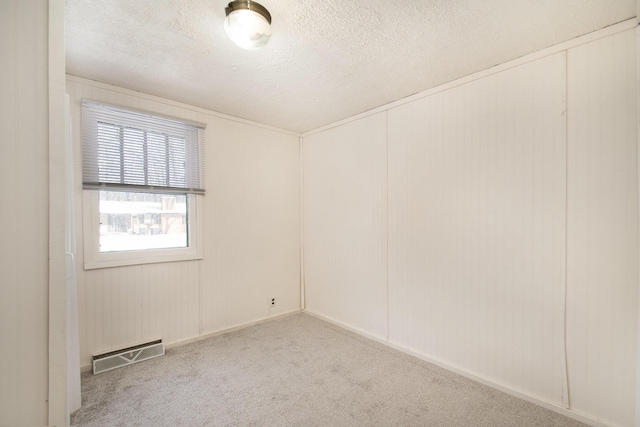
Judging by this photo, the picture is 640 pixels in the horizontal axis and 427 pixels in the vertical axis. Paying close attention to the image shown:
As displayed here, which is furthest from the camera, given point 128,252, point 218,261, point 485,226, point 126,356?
point 218,261

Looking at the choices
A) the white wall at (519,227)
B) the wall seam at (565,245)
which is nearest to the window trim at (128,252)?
the white wall at (519,227)

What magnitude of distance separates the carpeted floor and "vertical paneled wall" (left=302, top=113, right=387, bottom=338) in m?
0.57

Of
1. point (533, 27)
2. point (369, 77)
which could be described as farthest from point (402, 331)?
point (533, 27)

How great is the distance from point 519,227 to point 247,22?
221cm

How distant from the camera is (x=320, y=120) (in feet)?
11.0

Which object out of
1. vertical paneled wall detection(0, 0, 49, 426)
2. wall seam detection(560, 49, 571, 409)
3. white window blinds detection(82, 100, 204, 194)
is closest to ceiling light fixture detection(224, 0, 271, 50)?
vertical paneled wall detection(0, 0, 49, 426)

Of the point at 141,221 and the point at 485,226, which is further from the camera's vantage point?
the point at 141,221

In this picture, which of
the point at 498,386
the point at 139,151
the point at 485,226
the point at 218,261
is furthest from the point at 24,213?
the point at 498,386

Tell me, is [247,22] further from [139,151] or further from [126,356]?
[126,356]

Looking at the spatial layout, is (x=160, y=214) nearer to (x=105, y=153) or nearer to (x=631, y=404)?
(x=105, y=153)

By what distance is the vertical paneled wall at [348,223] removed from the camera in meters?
2.92

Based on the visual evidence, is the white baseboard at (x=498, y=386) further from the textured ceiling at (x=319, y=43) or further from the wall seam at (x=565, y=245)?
the textured ceiling at (x=319, y=43)

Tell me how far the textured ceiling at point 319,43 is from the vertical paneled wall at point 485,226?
11.5 inches

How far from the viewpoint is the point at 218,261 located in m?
3.09
